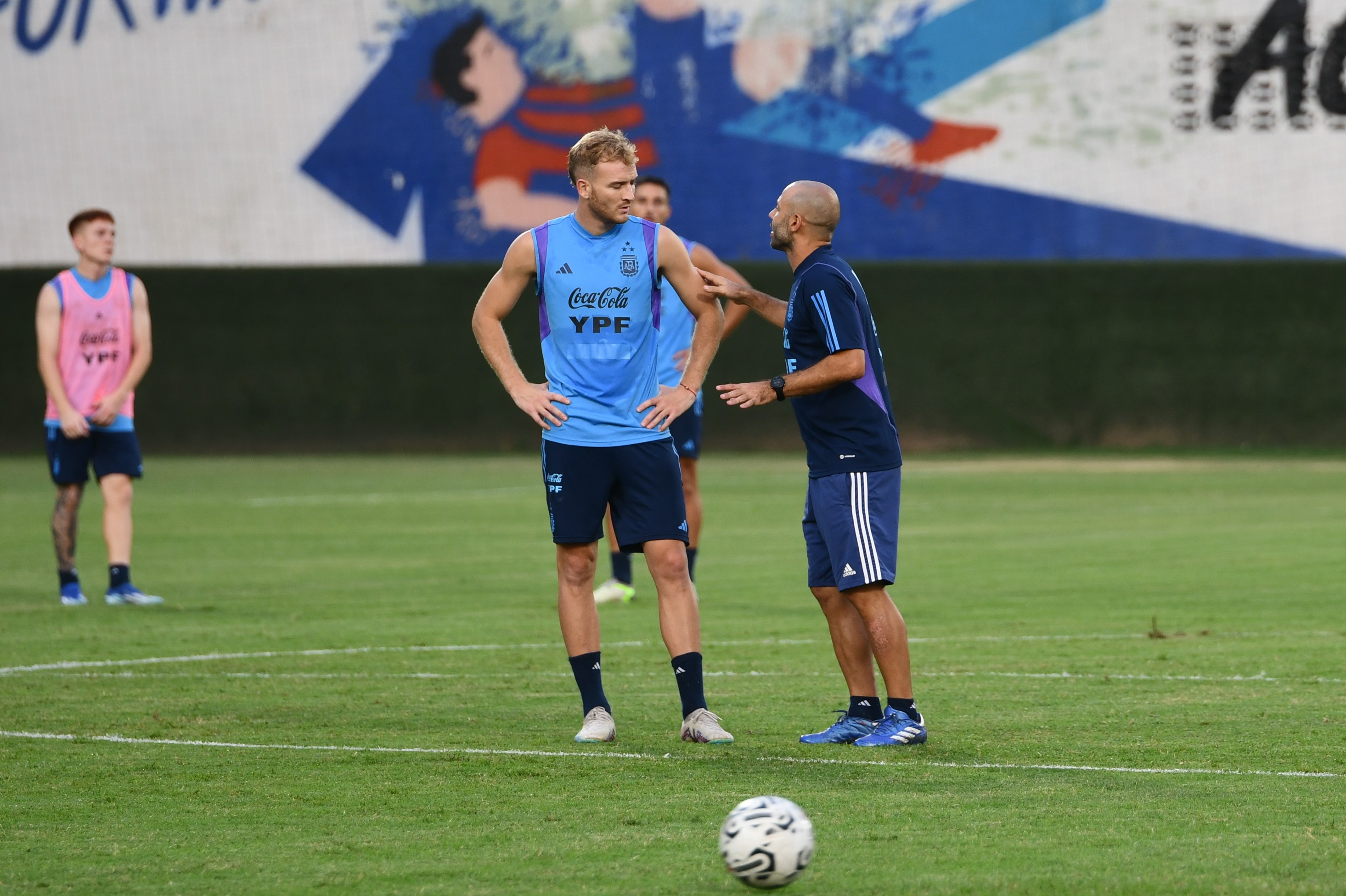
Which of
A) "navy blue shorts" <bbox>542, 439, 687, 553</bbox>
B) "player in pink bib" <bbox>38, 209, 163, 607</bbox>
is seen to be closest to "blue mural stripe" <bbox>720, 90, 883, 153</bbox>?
"player in pink bib" <bbox>38, 209, 163, 607</bbox>

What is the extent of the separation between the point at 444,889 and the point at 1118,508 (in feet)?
48.8

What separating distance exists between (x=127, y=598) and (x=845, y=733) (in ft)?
21.2

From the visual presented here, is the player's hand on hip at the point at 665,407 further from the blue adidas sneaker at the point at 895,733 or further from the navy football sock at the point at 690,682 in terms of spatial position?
the blue adidas sneaker at the point at 895,733

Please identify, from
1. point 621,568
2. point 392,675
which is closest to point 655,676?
point 392,675

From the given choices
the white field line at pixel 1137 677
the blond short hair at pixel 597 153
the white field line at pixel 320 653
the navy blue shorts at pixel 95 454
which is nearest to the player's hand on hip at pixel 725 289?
the blond short hair at pixel 597 153

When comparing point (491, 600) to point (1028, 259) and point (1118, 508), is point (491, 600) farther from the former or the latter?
point (1028, 259)

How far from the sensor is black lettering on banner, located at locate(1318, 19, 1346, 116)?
30062mm

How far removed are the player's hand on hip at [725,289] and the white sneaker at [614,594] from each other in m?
4.99

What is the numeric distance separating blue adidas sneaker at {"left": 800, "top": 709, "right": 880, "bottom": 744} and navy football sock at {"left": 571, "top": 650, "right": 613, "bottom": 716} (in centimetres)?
80

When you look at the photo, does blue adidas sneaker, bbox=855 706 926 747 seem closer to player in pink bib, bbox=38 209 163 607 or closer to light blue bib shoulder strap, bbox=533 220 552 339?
light blue bib shoulder strap, bbox=533 220 552 339

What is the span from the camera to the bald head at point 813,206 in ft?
23.4

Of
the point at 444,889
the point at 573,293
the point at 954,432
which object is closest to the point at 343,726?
the point at 573,293

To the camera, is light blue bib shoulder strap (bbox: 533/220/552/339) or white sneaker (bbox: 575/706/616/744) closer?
white sneaker (bbox: 575/706/616/744)

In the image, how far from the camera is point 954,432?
29109 mm
